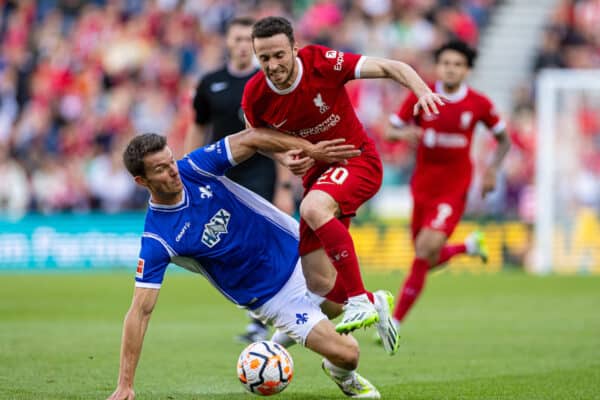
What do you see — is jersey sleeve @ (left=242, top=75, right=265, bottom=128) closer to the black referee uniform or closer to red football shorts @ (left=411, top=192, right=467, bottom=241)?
the black referee uniform

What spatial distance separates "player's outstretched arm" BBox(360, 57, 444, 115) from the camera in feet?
23.0

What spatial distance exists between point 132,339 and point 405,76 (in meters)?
2.52

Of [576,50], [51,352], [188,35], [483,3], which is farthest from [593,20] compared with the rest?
[51,352]

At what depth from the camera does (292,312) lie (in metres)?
7.39

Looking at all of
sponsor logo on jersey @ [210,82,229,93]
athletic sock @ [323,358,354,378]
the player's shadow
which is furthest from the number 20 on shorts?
sponsor logo on jersey @ [210,82,229,93]

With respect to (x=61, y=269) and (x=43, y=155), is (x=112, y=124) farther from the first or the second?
(x=61, y=269)

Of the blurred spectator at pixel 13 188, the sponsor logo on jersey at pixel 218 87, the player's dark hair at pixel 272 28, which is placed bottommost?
the blurred spectator at pixel 13 188

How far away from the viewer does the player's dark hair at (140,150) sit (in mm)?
6809

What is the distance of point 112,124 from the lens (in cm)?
2394

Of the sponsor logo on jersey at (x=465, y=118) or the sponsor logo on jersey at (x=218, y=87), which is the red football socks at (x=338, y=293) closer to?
the sponsor logo on jersey at (x=218, y=87)

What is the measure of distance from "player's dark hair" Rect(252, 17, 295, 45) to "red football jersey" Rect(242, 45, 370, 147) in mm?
245

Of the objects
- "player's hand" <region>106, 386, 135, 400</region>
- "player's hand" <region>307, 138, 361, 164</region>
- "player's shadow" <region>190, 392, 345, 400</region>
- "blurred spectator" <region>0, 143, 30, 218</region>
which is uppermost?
"player's hand" <region>307, 138, 361, 164</region>

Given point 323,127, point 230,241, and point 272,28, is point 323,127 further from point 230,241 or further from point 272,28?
point 230,241

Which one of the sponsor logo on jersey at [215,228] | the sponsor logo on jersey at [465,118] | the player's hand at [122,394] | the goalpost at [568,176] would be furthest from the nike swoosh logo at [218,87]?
the goalpost at [568,176]
